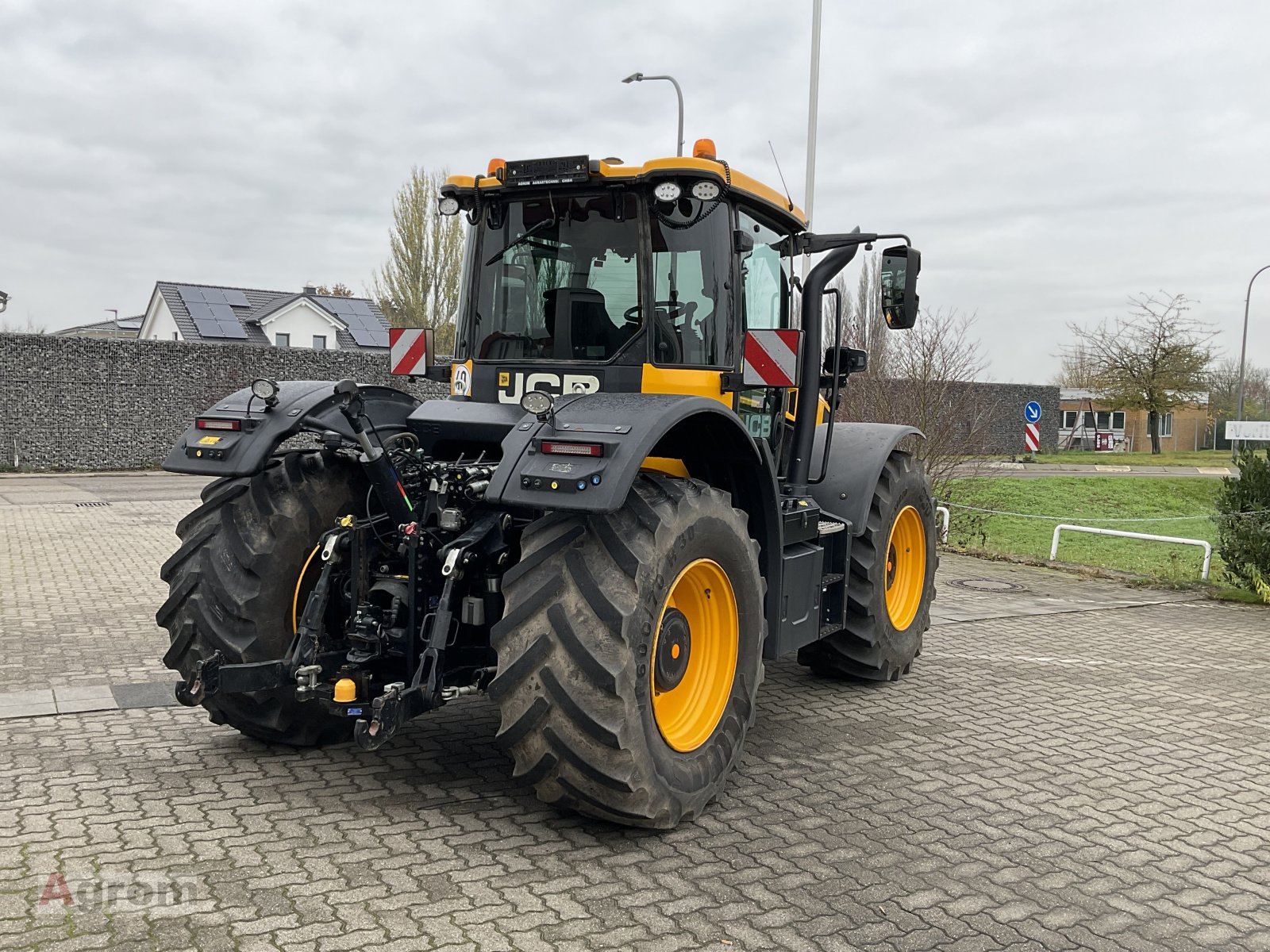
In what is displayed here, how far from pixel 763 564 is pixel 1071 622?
5.08 m

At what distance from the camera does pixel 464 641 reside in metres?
4.62

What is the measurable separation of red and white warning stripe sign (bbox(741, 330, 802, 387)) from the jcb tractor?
14mm

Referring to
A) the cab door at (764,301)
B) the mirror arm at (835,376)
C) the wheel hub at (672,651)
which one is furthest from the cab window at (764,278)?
the wheel hub at (672,651)

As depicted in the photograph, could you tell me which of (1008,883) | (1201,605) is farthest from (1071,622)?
(1008,883)

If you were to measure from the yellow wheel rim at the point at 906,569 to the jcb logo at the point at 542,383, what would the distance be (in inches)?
117

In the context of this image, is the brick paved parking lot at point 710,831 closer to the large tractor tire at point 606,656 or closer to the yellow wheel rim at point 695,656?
the large tractor tire at point 606,656

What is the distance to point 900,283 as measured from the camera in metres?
5.93

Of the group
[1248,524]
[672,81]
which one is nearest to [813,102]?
[672,81]

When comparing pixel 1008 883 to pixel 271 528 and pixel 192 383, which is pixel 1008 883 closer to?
pixel 271 528

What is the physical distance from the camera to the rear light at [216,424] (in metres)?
4.71

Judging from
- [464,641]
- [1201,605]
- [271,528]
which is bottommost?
[1201,605]

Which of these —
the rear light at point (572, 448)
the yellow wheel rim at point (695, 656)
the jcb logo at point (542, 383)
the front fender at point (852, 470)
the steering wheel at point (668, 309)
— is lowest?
the yellow wheel rim at point (695, 656)

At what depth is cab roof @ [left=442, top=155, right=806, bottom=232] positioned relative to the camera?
4793mm

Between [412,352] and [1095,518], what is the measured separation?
1754 centimetres
